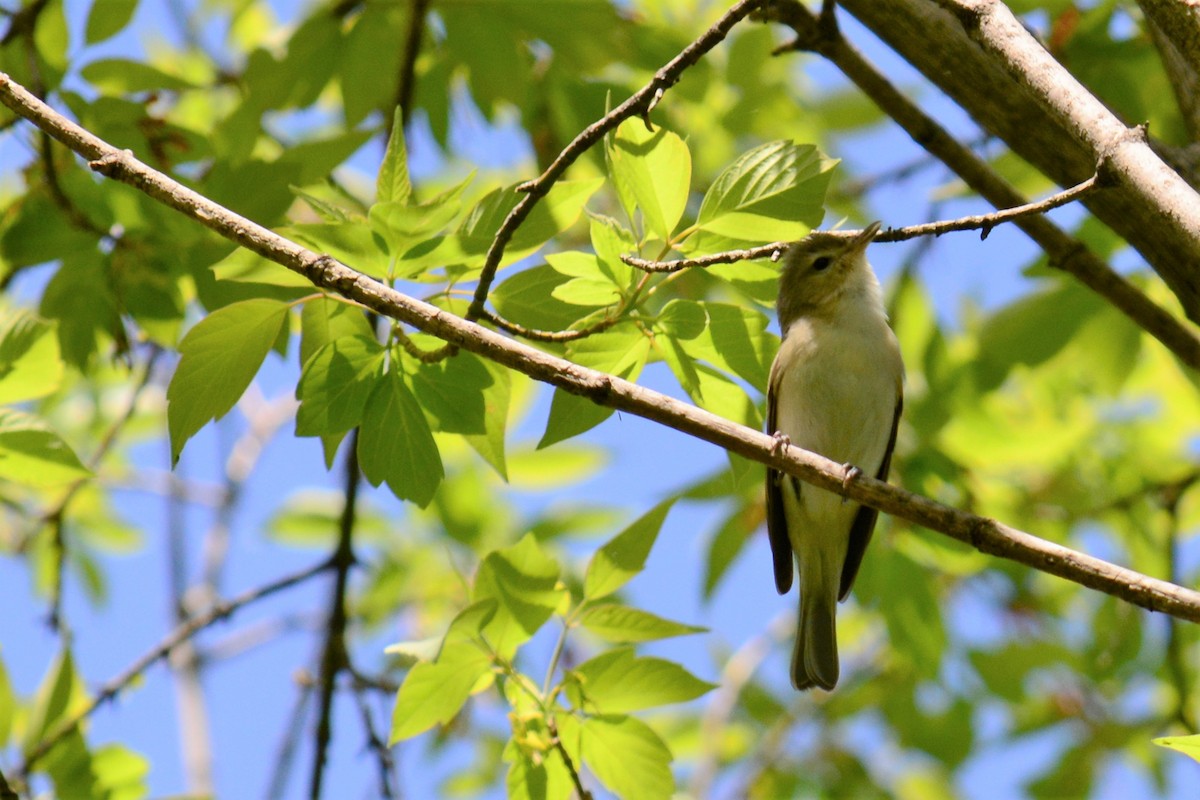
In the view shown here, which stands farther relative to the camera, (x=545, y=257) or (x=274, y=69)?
(x=274, y=69)

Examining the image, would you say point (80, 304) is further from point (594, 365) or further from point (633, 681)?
point (633, 681)

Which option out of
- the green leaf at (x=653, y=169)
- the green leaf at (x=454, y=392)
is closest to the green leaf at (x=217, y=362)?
the green leaf at (x=454, y=392)

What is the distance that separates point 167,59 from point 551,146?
107 inches

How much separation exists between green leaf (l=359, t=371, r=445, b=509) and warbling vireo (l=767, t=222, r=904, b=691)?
221cm

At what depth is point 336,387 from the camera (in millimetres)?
2703

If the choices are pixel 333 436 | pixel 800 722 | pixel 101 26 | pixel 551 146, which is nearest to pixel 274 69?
pixel 101 26

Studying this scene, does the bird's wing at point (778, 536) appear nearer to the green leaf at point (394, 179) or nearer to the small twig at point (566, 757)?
the small twig at point (566, 757)

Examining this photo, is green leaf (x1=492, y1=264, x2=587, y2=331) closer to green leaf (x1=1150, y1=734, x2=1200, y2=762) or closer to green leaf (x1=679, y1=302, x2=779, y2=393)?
green leaf (x1=679, y1=302, x2=779, y2=393)

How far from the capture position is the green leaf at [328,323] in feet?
9.59

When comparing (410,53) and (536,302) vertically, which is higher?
(410,53)

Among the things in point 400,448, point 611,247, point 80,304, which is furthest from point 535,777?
point 80,304

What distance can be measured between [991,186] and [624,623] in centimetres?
179

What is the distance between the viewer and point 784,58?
5863mm

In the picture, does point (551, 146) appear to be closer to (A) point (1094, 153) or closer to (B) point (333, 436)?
(B) point (333, 436)
